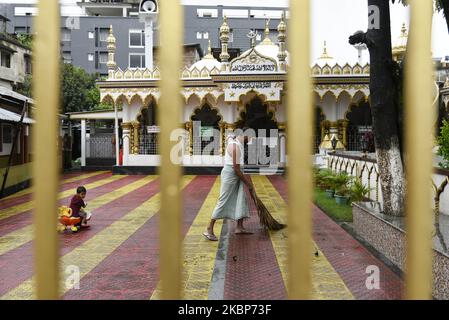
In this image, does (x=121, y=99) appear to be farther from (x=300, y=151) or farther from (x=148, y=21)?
(x=300, y=151)

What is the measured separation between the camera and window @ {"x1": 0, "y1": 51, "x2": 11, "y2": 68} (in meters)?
25.1

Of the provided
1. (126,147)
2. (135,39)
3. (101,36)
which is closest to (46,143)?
(126,147)

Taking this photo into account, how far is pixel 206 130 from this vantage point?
1962cm

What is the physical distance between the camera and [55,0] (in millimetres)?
1035

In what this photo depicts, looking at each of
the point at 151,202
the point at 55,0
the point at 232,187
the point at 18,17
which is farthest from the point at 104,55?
the point at 55,0

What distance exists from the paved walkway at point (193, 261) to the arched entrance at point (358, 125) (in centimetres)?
1015

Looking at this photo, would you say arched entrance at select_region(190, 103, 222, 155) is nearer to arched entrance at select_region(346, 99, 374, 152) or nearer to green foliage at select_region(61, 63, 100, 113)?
arched entrance at select_region(346, 99, 374, 152)

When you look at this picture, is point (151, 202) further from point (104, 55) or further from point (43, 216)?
point (104, 55)

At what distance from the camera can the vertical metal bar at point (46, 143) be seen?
1.03 meters

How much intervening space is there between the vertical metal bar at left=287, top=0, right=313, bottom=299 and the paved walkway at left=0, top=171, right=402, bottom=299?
Result: 1.32 metres

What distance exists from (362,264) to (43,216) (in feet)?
14.9

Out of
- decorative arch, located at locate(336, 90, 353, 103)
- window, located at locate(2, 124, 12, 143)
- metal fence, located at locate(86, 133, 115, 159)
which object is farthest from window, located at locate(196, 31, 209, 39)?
window, located at locate(2, 124, 12, 143)

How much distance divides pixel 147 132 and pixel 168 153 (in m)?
18.8

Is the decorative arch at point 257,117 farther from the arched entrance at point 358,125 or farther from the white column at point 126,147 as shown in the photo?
the white column at point 126,147
